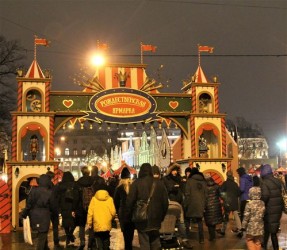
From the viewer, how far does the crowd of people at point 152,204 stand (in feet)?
26.1

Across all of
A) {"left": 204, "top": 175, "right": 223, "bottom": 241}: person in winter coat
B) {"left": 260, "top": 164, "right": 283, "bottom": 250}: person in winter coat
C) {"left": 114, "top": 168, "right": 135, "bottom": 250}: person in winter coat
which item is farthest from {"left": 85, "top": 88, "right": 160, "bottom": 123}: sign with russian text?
{"left": 260, "top": 164, "right": 283, "bottom": 250}: person in winter coat

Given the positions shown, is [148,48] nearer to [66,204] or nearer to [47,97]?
[47,97]

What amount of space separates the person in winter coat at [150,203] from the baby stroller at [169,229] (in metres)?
1.80

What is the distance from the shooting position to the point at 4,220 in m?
16.9

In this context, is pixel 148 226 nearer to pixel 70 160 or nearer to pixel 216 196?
pixel 216 196

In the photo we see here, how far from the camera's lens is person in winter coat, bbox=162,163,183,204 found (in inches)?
477

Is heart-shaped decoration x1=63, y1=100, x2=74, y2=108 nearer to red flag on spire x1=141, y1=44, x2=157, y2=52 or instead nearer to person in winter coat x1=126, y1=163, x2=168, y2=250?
red flag on spire x1=141, y1=44, x2=157, y2=52

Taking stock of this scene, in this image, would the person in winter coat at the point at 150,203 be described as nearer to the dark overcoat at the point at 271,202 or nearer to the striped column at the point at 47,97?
the dark overcoat at the point at 271,202

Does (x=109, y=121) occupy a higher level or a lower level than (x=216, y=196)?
higher

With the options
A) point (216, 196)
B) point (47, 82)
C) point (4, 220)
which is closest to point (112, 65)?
point (47, 82)

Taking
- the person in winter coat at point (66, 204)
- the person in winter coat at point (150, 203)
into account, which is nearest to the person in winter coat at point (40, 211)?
the person in winter coat at point (66, 204)

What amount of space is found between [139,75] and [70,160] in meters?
112

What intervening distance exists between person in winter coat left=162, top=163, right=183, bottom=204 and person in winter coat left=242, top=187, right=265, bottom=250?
12.2 feet

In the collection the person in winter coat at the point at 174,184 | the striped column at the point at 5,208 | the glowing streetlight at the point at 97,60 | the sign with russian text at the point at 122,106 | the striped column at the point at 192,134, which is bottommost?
the striped column at the point at 5,208
